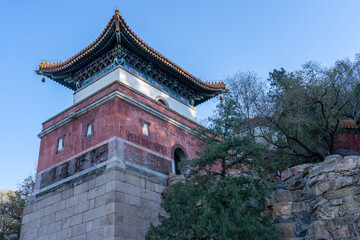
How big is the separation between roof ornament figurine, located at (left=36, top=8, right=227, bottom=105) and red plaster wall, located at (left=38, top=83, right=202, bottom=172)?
2.30m

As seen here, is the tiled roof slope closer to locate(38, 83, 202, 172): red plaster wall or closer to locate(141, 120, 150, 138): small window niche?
locate(38, 83, 202, 172): red plaster wall

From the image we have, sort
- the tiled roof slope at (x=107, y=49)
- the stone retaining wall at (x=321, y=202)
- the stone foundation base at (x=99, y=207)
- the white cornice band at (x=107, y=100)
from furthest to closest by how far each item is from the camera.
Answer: the tiled roof slope at (x=107, y=49) → the white cornice band at (x=107, y=100) → the stone foundation base at (x=99, y=207) → the stone retaining wall at (x=321, y=202)

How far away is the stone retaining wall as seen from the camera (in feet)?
25.5

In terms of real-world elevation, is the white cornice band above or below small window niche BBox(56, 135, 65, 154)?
above

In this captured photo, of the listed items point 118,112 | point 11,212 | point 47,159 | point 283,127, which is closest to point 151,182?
point 118,112

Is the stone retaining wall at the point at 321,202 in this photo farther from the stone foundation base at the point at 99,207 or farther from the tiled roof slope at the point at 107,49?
the tiled roof slope at the point at 107,49

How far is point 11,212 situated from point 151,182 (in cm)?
1024

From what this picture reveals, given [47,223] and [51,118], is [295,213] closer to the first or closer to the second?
[47,223]

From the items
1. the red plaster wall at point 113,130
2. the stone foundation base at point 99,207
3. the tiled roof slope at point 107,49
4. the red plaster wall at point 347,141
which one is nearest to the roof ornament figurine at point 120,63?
the tiled roof slope at point 107,49

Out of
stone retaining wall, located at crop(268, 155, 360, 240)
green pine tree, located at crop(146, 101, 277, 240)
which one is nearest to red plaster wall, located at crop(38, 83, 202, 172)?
green pine tree, located at crop(146, 101, 277, 240)

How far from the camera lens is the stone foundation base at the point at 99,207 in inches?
365

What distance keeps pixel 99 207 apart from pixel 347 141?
9.67m

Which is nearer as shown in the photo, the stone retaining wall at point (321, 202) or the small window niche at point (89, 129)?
the stone retaining wall at point (321, 202)

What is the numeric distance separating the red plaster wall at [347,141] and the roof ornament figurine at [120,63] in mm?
6219
